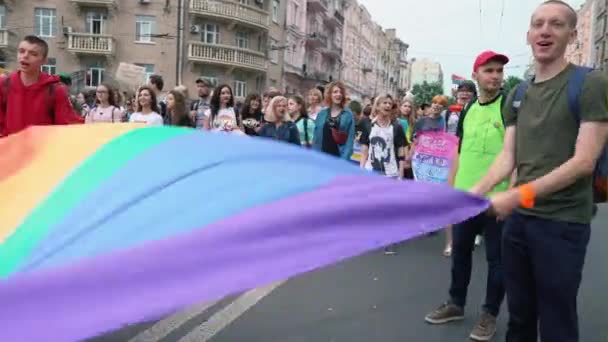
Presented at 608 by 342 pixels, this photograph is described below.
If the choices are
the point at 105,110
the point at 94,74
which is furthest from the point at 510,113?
the point at 94,74

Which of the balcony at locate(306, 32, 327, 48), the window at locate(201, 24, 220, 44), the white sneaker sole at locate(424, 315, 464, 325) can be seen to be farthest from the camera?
the balcony at locate(306, 32, 327, 48)

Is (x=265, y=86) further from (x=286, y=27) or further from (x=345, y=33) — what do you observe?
(x=345, y=33)

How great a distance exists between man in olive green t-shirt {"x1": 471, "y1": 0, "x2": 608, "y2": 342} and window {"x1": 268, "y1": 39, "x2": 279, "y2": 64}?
46.0 metres

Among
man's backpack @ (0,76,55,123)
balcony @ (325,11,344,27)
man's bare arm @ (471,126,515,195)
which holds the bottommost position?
man's bare arm @ (471,126,515,195)

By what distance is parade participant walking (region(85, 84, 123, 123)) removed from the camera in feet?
28.6

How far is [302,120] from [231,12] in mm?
36542

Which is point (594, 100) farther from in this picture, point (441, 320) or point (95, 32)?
point (95, 32)

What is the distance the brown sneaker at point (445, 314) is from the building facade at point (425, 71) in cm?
15928

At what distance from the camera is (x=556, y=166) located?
2838 millimetres

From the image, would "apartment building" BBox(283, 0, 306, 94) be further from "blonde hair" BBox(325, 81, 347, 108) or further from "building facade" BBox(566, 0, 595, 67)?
"building facade" BBox(566, 0, 595, 67)

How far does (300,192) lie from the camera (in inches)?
81.4

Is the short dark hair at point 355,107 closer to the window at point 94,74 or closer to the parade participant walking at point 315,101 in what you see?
the parade participant walking at point 315,101

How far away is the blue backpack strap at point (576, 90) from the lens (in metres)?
2.70

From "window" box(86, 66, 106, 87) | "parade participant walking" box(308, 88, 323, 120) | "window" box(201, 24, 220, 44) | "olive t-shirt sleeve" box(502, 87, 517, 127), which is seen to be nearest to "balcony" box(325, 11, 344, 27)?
"window" box(201, 24, 220, 44)
